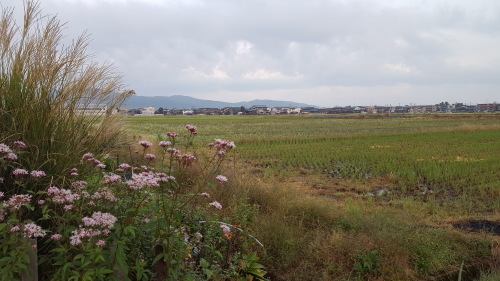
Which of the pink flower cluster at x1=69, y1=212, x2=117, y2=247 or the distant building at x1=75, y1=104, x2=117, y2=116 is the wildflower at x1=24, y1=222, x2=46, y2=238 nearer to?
the pink flower cluster at x1=69, y1=212, x2=117, y2=247

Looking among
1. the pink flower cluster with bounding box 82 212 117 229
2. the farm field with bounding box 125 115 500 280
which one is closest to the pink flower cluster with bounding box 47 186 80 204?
the pink flower cluster with bounding box 82 212 117 229

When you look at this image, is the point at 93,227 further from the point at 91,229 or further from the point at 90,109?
the point at 90,109

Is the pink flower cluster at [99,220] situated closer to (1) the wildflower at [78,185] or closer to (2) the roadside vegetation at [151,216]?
(2) the roadside vegetation at [151,216]

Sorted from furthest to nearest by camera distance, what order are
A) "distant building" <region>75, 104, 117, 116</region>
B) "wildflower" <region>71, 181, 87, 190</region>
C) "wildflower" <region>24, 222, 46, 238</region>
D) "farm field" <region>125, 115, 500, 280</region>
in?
"farm field" <region>125, 115, 500, 280</region>
"distant building" <region>75, 104, 117, 116</region>
"wildflower" <region>71, 181, 87, 190</region>
"wildflower" <region>24, 222, 46, 238</region>

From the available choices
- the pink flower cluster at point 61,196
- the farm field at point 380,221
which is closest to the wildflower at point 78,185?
the pink flower cluster at point 61,196

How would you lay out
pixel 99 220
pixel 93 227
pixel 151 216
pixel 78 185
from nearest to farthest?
pixel 99 220, pixel 93 227, pixel 78 185, pixel 151 216

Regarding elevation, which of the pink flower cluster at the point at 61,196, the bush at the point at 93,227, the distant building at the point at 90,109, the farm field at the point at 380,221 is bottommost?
the farm field at the point at 380,221

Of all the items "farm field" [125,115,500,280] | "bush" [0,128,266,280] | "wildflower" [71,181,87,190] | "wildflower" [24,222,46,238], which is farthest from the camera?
"farm field" [125,115,500,280]

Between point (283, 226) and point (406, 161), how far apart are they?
12281mm

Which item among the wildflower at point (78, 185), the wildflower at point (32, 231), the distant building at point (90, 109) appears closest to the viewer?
the wildflower at point (32, 231)

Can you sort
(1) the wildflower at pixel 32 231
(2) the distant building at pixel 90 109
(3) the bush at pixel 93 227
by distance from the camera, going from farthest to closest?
(2) the distant building at pixel 90 109 → (3) the bush at pixel 93 227 → (1) the wildflower at pixel 32 231

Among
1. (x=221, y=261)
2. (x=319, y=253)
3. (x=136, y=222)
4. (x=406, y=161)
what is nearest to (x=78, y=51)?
(x=136, y=222)

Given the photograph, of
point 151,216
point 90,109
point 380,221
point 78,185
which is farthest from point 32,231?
point 380,221

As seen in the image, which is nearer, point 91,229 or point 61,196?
point 91,229
